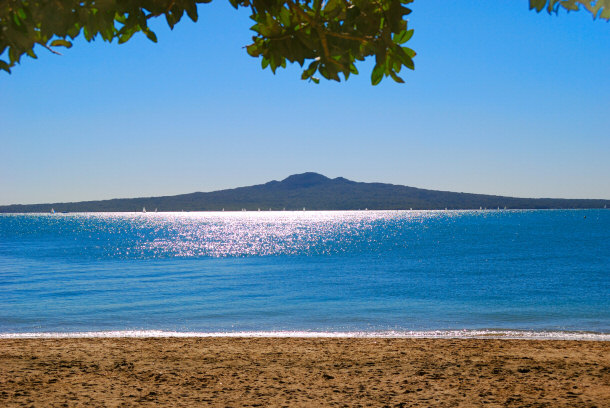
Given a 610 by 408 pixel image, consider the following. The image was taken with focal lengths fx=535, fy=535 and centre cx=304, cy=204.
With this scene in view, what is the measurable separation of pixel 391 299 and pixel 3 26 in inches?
1000

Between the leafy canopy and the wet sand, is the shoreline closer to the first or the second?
the wet sand

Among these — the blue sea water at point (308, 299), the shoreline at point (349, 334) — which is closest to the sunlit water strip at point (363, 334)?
the shoreline at point (349, 334)

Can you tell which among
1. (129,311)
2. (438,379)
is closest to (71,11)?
(438,379)

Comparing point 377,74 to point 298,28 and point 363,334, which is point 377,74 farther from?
point 363,334

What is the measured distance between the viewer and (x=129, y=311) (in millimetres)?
22578

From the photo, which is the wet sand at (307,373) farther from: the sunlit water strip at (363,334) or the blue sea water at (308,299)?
the blue sea water at (308,299)

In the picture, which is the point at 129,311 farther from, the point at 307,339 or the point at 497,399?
the point at 497,399

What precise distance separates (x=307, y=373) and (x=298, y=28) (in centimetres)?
736

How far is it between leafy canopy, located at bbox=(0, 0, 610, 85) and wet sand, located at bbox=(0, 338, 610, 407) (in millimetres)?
5699

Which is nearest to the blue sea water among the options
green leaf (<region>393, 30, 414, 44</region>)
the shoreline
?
the shoreline

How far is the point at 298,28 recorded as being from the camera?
12.9 feet

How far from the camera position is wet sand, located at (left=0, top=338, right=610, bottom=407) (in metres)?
8.20

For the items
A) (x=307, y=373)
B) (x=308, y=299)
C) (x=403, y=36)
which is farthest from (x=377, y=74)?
(x=308, y=299)

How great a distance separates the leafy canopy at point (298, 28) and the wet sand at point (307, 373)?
570 centimetres
